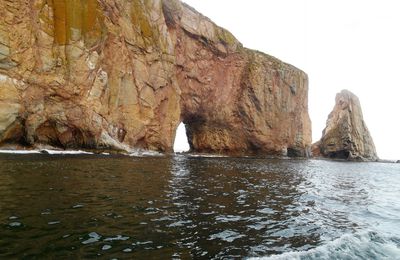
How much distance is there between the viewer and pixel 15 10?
40.9 metres

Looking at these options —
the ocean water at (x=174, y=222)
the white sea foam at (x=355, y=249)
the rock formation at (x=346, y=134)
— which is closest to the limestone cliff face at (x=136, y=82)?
the rock formation at (x=346, y=134)

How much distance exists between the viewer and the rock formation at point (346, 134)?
366 ft

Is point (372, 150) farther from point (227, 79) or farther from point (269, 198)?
point (269, 198)

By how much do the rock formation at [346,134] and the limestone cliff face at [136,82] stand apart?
20.1m

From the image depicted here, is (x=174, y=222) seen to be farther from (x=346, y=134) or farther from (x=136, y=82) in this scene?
(x=346, y=134)

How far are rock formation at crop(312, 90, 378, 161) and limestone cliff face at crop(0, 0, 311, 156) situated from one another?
20108mm

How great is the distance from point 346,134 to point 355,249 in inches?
4233

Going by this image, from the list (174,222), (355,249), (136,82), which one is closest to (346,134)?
(136,82)

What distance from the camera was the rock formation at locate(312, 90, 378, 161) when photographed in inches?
4397

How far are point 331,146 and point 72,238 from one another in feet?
384

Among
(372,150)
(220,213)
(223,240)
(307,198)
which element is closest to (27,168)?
(220,213)

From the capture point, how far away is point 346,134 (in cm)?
11038

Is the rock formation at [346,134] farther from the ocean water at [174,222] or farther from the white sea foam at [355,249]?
the white sea foam at [355,249]

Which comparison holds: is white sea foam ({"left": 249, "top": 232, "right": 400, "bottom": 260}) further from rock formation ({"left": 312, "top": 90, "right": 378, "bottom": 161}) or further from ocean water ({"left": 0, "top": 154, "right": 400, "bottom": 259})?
rock formation ({"left": 312, "top": 90, "right": 378, "bottom": 161})
